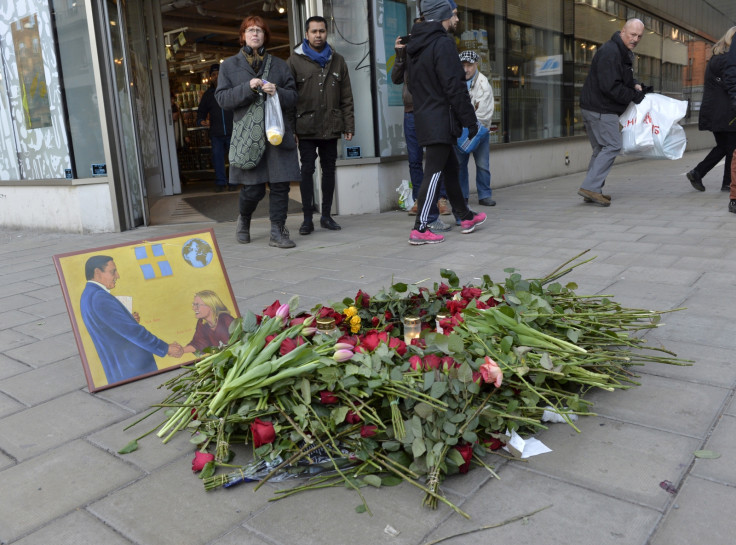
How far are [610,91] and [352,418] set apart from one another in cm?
613

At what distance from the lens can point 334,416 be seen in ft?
7.04

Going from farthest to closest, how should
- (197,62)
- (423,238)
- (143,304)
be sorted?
1. (197,62)
2. (423,238)
3. (143,304)

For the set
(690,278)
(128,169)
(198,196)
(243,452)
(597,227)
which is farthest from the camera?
(198,196)

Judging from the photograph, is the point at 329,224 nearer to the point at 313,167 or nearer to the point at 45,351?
the point at 313,167

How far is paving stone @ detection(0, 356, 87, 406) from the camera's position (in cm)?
295

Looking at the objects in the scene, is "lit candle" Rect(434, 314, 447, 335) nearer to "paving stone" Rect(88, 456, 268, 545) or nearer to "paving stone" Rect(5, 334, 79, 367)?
"paving stone" Rect(88, 456, 268, 545)

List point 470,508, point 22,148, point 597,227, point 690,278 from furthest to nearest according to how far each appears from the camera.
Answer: point 22,148, point 597,227, point 690,278, point 470,508

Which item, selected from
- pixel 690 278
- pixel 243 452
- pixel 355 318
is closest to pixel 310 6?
pixel 690 278

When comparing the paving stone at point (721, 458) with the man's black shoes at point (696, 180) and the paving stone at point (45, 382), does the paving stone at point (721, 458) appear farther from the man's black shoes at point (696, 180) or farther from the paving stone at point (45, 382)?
the man's black shoes at point (696, 180)

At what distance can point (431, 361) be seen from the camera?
2.29 metres

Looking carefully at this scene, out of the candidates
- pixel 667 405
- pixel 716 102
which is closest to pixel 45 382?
pixel 667 405

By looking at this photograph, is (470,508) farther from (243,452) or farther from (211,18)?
(211,18)

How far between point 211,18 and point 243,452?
13.1 metres

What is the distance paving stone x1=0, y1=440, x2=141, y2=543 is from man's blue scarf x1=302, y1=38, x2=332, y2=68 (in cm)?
493
